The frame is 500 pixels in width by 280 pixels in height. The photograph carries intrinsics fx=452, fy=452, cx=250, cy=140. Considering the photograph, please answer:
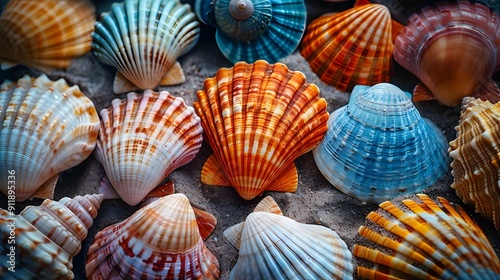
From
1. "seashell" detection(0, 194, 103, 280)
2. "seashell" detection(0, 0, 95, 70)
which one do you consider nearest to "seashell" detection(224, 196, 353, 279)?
"seashell" detection(0, 194, 103, 280)

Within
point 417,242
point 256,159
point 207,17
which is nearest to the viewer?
point 417,242

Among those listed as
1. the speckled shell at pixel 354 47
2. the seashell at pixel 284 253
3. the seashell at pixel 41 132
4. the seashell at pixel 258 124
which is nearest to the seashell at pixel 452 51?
the speckled shell at pixel 354 47

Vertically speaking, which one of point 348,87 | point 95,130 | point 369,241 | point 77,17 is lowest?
point 369,241

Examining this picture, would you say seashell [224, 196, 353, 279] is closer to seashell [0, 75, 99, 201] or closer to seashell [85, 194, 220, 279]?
seashell [85, 194, 220, 279]

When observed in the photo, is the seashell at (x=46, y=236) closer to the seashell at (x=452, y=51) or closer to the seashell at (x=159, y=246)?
the seashell at (x=159, y=246)

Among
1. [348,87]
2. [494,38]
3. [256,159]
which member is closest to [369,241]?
[256,159]

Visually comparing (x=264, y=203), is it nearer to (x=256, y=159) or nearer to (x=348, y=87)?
(x=256, y=159)

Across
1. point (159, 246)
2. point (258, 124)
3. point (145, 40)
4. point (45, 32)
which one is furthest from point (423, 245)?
point (45, 32)
